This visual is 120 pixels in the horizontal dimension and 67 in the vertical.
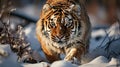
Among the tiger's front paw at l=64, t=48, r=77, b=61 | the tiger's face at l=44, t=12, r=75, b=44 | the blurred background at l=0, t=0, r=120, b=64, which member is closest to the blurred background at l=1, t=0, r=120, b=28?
the blurred background at l=0, t=0, r=120, b=64

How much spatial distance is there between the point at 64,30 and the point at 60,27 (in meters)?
0.07

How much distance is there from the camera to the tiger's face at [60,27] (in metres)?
6.91

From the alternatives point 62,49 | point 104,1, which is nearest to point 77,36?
point 62,49

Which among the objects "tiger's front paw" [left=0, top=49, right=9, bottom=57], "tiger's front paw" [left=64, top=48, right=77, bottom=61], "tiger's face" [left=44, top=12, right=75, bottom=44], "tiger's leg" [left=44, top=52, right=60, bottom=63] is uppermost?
"tiger's face" [left=44, top=12, right=75, bottom=44]

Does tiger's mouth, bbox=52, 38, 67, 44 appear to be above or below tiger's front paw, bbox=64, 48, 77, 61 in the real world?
above

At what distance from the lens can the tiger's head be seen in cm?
695

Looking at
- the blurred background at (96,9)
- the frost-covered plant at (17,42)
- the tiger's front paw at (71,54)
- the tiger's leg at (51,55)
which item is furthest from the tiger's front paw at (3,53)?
the blurred background at (96,9)

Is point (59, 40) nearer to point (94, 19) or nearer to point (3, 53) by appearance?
point (3, 53)

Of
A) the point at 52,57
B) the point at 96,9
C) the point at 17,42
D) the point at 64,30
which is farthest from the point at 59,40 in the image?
the point at 96,9

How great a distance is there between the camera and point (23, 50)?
281 inches

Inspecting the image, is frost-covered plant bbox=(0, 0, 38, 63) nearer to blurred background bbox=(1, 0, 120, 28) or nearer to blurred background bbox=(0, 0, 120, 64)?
blurred background bbox=(0, 0, 120, 64)

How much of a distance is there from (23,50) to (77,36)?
73cm

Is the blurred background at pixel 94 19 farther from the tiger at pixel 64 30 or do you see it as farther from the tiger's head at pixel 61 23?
the tiger's head at pixel 61 23

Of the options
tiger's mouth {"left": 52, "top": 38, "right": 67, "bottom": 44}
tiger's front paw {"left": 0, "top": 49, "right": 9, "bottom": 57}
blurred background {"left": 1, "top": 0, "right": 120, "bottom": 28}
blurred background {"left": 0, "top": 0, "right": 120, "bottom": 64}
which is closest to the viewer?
tiger's front paw {"left": 0, "top": 49, "right": 9, "bottom": 57}
